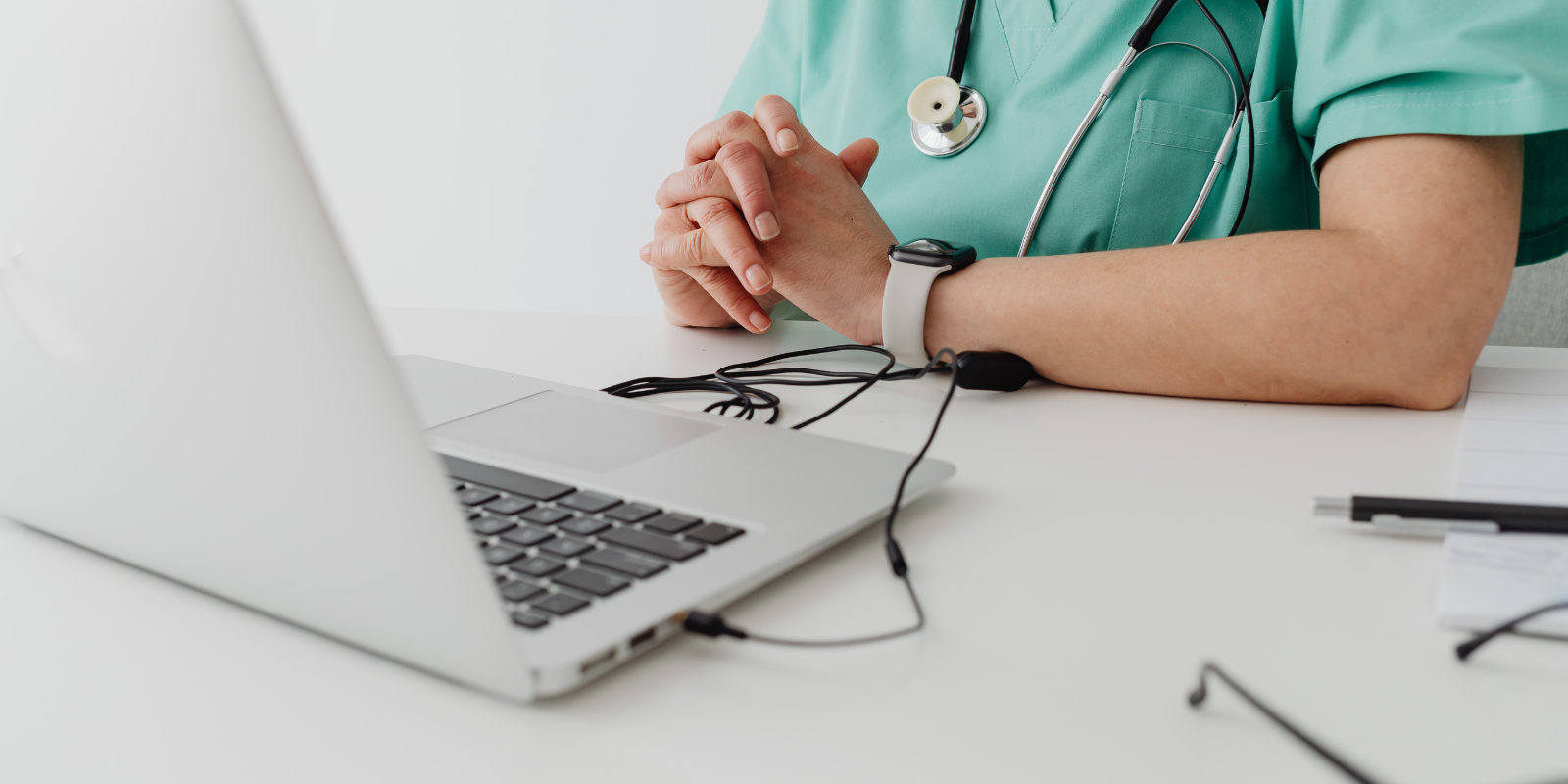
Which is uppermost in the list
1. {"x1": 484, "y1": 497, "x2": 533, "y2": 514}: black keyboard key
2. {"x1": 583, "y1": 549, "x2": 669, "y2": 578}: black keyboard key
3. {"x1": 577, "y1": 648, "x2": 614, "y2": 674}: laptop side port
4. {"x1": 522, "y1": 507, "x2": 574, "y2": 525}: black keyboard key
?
{"x1": 484, "y1": 497, "x2": 533, "y2": 514}: black keyboard key

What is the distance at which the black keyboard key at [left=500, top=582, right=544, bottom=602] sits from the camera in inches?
13.1

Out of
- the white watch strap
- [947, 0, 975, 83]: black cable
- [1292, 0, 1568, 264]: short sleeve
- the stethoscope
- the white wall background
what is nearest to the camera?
[1292, 0, 1568, 264]: short sleeve

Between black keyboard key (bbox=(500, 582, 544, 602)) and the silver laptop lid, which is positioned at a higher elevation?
the silver laptop lid

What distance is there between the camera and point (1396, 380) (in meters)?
0.63

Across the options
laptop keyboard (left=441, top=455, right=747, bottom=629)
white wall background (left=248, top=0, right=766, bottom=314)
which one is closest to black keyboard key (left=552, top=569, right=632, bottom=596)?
laptop keyboard (left=441, top=455, right=747, bottom=629)

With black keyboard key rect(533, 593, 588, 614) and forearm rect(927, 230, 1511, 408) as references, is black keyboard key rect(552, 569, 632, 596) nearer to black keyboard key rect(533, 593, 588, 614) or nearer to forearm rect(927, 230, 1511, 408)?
black keyboard key rect(533, 593, 588, 614)

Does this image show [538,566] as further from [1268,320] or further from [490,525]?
[1268,320]

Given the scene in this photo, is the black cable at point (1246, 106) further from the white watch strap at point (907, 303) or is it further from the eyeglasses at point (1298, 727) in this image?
Answer: the eyeglasses at point (1298, 727)

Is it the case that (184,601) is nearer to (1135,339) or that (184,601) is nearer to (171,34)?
(171,34)

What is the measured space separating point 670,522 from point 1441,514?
1.09ft

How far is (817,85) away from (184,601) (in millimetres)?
951

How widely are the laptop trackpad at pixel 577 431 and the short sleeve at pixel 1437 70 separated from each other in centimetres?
52

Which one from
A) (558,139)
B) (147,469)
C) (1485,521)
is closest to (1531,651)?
(1485,521)

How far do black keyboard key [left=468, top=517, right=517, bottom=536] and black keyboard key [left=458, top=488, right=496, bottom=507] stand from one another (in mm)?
24
